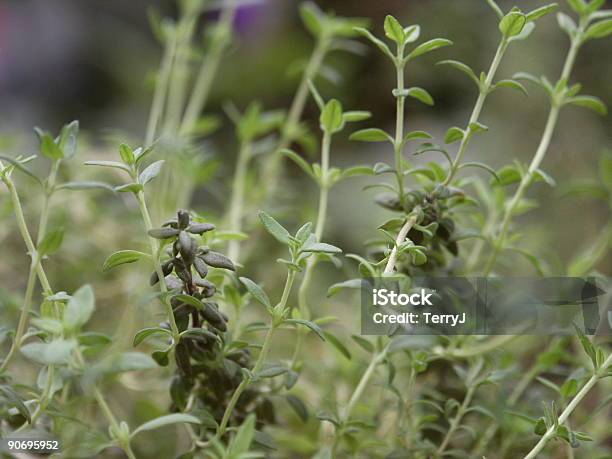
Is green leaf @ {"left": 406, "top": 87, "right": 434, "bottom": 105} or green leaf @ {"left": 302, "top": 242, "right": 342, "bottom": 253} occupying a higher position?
green leaf @ {"left": 406, "top": 87, "right": 434, "bottom": 105}

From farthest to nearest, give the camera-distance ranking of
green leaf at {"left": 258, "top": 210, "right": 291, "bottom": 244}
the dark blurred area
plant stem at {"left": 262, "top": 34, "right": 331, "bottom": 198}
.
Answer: the dark blurred area < plant stem at {"left": 262, "top": 34, "right": 331, "bottom": 198} < green leaf at {"left": 258, "top": 210, "right": 291, "bottom": 244}

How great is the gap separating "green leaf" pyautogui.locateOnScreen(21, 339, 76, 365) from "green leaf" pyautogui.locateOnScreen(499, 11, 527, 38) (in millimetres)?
422

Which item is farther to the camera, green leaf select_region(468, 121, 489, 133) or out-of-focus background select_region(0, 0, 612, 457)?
out-of-focus background select_region(0, 0, 612, 457)

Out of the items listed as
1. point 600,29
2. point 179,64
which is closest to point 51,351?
point 600,29

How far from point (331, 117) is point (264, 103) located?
1.17 meters

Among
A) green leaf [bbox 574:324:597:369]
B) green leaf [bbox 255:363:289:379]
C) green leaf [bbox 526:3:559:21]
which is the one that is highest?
green leaf [bbox 526:3:559:21]

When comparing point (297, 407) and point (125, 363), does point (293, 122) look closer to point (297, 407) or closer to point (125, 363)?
point (297, 407)

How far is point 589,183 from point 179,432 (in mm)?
566

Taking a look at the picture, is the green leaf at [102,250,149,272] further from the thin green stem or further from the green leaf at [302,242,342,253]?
the thin green stem

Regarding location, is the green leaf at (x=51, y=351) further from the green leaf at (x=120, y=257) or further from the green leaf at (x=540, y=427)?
the green leaf at (x=540, y=427)

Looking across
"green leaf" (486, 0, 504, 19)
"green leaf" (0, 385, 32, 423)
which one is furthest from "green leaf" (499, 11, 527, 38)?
"green leaf" (0, 385, 32, 423)

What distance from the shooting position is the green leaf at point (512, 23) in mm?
547

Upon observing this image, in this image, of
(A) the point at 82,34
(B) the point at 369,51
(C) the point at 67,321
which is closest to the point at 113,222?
(C) the point at 67,321

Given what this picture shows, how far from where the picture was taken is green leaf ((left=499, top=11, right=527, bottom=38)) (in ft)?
1.79
